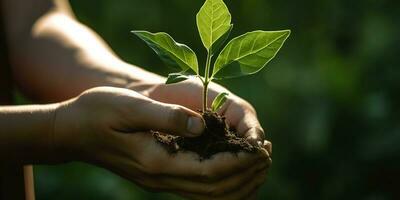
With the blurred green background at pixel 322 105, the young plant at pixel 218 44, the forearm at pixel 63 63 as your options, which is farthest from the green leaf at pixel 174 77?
the blurred green background at pixel 322 105

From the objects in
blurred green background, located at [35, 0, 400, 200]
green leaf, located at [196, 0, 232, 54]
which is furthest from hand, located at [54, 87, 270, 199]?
blurred green background, located at [35, 0, 400, 200]

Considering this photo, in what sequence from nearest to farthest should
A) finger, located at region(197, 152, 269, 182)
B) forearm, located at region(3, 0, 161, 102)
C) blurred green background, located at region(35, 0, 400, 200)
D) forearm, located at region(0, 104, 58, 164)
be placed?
finger, located at region(197, 152, 269, 182) → forearm, located at region(0, 104, 58, 164) → forearm, located at region(3, 0, 161, 102) → blurred green background, located at region(35, 0, 400, 200)

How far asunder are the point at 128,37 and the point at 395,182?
44.4 inches

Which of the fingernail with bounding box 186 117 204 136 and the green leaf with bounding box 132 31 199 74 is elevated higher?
the green leaf with bounding box 132 31 199 74

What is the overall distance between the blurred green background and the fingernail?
1.65 m

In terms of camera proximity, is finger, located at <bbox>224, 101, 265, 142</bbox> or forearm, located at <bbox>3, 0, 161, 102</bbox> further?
forearm, located at <bbox>3, 0, 161, 102</bbox>

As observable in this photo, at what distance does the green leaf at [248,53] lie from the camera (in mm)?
1157

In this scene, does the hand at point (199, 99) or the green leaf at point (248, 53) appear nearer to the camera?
the green leaf at point (248, 53)

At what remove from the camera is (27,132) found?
1252 mm

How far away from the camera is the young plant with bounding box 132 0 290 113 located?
1158 millimetres

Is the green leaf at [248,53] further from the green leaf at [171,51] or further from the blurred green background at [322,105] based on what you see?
the blurred green background at [322,105]

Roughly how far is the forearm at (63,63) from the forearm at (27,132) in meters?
0.23

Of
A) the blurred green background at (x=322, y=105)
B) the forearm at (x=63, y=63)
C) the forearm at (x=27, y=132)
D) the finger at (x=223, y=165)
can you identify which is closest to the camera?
the finger at (x=223, y=165)

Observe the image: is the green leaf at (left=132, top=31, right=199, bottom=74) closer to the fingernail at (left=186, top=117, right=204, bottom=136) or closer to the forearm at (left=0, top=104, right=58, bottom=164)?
the fingernail at (left=186, top=117, right=204, bottom=136)
